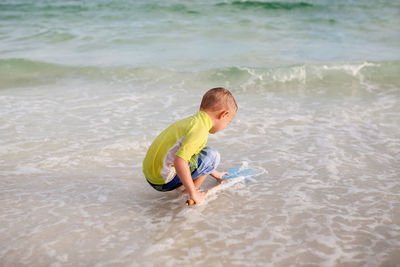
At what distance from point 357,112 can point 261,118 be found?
1300 mm

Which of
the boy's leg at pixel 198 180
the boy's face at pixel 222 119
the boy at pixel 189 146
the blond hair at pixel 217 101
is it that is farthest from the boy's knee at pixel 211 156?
the blond hair at pixel 217 101

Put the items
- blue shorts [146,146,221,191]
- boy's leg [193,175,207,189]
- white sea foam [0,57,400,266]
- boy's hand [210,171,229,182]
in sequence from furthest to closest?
boy's hand [210,171,229,182], boy's leg [193,175,207,189], blue shorts [146,146,221,191], white sea foam [0,57,400,266]

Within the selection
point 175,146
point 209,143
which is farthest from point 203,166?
point 209,143

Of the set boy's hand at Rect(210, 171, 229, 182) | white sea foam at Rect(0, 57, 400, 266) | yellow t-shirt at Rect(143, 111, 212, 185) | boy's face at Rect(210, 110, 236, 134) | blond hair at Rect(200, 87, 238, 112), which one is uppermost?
blond hair at Rect(200, 87, 238, 112)

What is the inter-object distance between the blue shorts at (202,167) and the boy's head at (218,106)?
30cm

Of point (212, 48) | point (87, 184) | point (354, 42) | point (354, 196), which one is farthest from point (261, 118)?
point (354, 42)

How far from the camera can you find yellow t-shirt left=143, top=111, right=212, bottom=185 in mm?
2762

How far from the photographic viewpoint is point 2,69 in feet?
27.9

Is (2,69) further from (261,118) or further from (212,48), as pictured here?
(261,118)

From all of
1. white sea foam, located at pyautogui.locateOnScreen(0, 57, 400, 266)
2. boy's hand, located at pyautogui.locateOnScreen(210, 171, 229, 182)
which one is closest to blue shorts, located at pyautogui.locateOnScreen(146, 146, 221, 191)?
white sea foam, located at pyautogui.locateOnScreen(0, 57, 400, 266)

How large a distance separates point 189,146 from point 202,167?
0.41 metres

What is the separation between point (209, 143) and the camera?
14.6 ft

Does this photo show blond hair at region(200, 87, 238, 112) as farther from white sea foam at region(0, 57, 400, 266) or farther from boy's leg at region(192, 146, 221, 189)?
white sea foam at region(0, 57, 400, 266)

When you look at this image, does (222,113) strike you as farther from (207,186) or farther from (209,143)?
(209,143)
